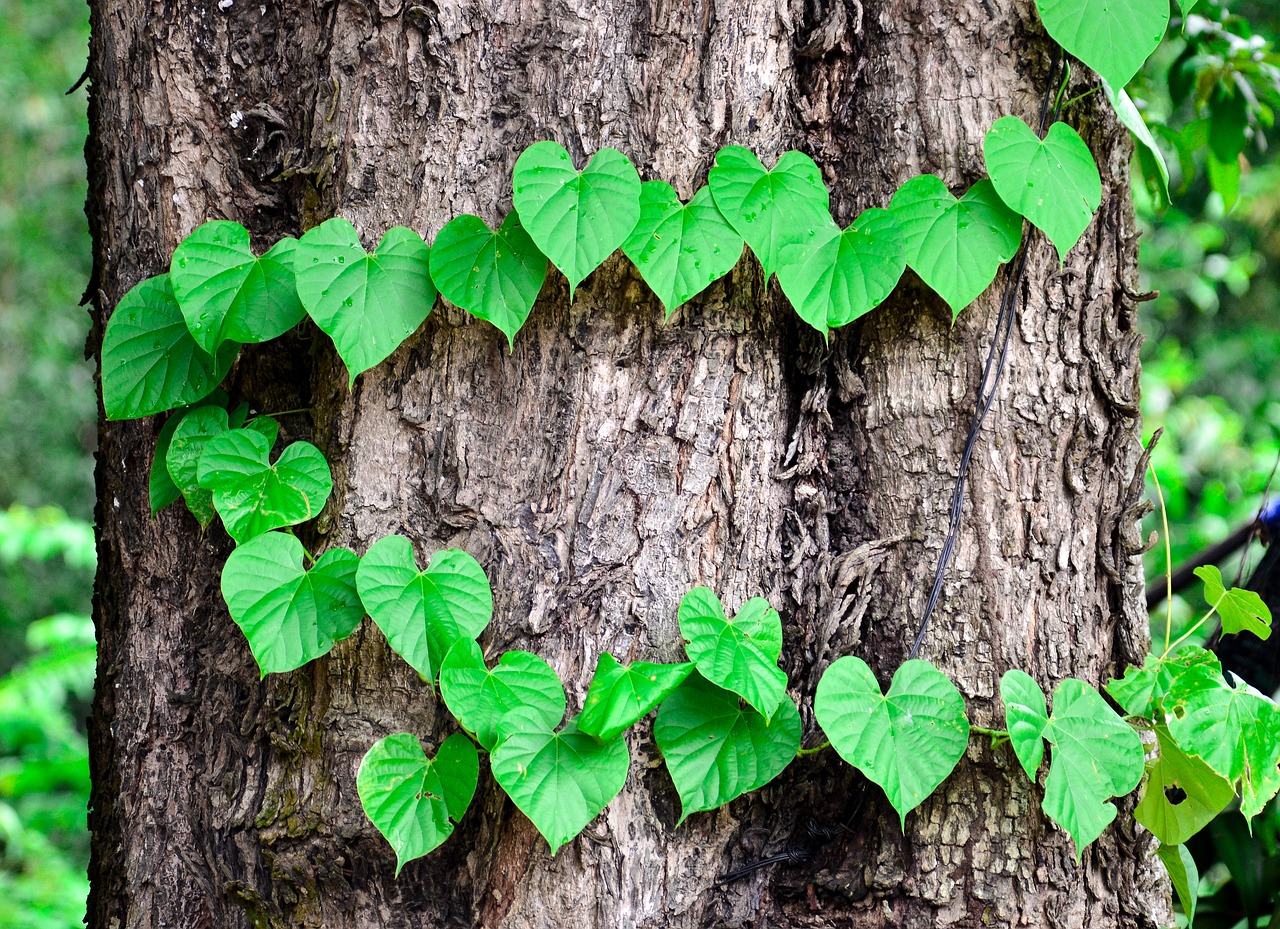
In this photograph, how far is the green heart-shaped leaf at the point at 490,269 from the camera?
39.4 inches

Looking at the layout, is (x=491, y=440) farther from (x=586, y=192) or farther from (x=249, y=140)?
(x=249, y=140)

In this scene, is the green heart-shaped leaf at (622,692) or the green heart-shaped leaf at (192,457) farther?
the green heart-shaped leaf at (192,457)

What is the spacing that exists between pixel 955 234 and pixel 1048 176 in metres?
0.11

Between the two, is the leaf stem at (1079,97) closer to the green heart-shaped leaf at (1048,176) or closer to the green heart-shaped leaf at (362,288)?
the green heart-shaped leaf at (1048,176)

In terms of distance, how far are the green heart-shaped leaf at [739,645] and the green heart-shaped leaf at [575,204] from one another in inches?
14.3

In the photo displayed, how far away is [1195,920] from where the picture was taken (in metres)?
1.46

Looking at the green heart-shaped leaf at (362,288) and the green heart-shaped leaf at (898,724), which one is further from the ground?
the green heart-shaped leaf at (362,288)

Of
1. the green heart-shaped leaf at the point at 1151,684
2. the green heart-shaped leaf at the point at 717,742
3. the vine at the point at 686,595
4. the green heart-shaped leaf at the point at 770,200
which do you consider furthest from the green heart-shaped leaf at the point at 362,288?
the green heart-shaped leaf at the point at 1151,684

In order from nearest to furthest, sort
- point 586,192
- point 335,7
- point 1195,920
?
1. point 586,192
2. point 335,7
3. point 1195,920

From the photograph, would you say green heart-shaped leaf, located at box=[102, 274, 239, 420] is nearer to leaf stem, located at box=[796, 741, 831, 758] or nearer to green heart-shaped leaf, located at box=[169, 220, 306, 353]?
green heart-shaped leaf, located at box=[169, 220, 306, 353]

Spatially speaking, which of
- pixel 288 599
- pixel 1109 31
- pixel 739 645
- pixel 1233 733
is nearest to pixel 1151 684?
pixel 1233 733

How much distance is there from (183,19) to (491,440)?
0.66 meters

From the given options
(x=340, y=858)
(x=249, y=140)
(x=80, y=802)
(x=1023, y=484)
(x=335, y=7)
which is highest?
(x=335, y=7)

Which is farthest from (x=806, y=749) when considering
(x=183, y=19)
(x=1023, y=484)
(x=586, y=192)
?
(x=183, y=19)
